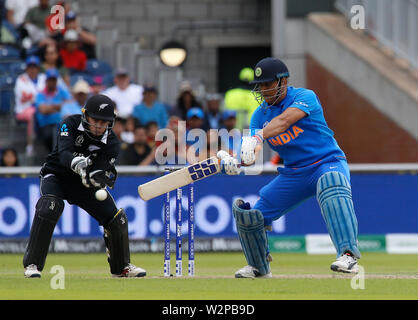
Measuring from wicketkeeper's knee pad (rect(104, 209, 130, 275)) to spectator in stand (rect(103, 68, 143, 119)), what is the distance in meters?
7.90

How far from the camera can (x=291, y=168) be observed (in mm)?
9188

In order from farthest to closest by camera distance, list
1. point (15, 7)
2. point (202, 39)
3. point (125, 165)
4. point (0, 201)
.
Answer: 1. point (202, 39)
2. point (15, 7)
3. point (125, 165)
4. point (0, 201)

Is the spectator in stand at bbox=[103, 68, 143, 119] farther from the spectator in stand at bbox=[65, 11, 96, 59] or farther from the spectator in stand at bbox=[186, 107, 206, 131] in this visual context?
the spectator in stand at bbox=[65, 11, 96, 59]

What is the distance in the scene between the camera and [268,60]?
30.1ft

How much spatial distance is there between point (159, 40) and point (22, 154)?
7.41 m

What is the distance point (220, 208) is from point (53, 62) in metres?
4.74

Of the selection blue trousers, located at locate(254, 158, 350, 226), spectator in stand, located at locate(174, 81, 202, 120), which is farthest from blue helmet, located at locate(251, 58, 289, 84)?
spectator in stand, located at locate(174, 81, 202, 120)

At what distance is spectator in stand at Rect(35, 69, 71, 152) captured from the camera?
54.5 ft

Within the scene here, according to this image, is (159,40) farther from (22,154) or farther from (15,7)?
(22,154)

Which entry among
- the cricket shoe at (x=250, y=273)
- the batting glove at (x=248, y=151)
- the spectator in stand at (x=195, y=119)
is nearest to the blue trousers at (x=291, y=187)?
the cricket shoe at (x=250, y=273)

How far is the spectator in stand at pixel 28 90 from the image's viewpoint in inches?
679

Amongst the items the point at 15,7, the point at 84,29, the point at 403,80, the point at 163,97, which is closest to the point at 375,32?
the point at 403,80

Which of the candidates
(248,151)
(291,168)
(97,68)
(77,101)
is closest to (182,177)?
(248,151)

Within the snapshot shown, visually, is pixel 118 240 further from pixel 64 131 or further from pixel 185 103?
pixel 185 103
